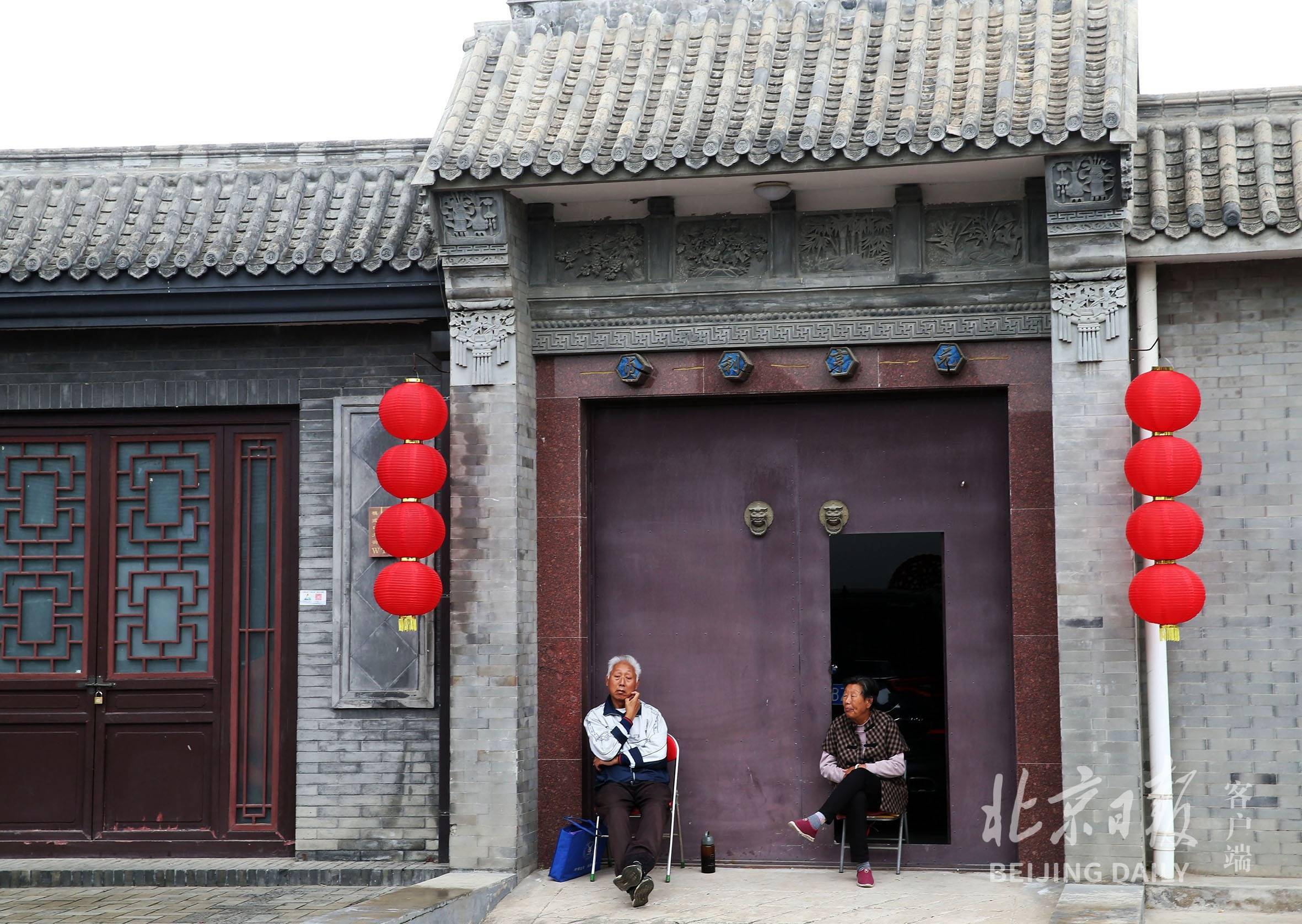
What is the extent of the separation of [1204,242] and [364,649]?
5544mm

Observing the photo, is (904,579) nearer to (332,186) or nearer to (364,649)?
(364,649)

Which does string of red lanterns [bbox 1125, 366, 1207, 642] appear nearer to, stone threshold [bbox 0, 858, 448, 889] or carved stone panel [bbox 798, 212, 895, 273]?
carved stone panel [bbox 798, 212, 895, 273]

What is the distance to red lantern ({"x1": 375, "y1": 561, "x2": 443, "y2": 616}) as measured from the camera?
27.7 feet

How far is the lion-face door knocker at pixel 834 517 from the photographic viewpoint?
30.4 feet

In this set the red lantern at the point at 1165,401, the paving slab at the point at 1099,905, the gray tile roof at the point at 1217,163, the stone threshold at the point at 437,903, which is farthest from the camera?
the gray tile roof at the point at 1217,163

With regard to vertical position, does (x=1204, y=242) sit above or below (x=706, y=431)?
above

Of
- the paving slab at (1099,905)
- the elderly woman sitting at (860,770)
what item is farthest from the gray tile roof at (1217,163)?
the paving slab at (1099,905)

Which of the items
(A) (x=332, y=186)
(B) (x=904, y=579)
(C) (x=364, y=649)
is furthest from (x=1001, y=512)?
(A) (x=332, y=186)

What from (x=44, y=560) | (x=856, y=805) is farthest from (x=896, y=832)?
(x=44, y=560)

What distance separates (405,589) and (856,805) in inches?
112

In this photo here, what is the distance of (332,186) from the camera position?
9.96m

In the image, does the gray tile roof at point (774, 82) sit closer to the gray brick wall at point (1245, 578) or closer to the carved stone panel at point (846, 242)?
the carved stone panel at point (846, 242)

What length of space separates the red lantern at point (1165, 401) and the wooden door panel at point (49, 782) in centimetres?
681

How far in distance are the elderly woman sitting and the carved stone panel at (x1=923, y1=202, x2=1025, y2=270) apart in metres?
2.56
